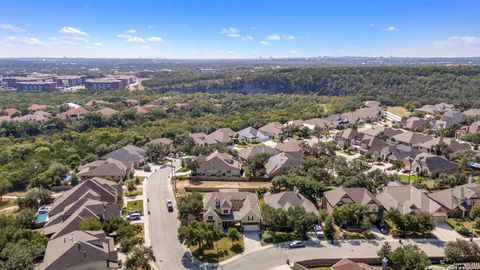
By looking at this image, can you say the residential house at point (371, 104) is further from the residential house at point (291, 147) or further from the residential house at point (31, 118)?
the residential house at point (31, 118)

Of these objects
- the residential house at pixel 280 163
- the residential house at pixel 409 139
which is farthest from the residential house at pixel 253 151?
the residential house at pixel 409 139

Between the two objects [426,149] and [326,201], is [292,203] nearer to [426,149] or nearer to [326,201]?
[326,201]

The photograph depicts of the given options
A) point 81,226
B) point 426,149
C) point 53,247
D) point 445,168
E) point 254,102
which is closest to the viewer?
point 53,247

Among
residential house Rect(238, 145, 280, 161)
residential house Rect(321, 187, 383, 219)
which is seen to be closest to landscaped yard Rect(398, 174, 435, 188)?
residential house Rect(321, 187, 383, 219)

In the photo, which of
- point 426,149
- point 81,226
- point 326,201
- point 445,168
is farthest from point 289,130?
point 81,226

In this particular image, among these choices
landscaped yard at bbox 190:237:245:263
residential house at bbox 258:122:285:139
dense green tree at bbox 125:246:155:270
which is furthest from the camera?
residential house at bbox 258:122:285:139

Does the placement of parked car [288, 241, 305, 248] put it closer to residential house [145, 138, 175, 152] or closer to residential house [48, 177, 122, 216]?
residential house [48, 177, 122, 216]
